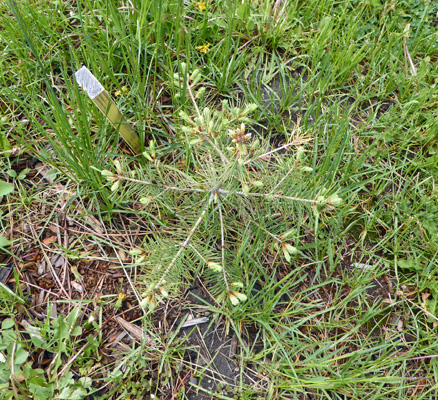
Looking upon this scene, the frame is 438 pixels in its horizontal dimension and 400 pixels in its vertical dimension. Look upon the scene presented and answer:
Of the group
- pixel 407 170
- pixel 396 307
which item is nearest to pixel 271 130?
pixel 407 170

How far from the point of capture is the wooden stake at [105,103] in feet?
4.94

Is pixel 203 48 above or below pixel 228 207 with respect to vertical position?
above

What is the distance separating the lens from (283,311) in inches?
74.5

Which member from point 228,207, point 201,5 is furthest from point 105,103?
point 201,5

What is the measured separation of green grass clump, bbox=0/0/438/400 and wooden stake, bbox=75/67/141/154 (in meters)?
0.08

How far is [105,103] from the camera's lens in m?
1.67

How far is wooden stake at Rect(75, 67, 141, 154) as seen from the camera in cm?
151

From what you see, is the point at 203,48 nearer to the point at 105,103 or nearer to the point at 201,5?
the point at 201,5

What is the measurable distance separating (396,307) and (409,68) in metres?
1.64

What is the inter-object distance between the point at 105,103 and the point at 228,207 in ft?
2.71

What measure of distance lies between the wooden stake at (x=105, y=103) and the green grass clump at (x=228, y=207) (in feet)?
0.26

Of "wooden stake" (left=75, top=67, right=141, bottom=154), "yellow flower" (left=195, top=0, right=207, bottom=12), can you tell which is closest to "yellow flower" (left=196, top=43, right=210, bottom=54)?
"yellow flower" (left=195, top=0, right=207, bottom=12)

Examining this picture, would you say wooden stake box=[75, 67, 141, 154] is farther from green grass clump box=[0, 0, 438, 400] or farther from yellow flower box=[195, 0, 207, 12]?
yellow flower box=[195, 0, 207, 12]

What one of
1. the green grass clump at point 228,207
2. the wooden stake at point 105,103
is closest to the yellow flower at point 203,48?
the green grass clump at point 228,207
